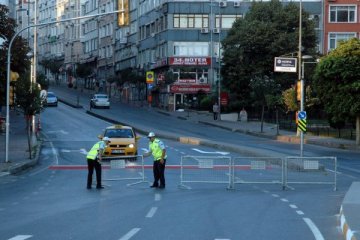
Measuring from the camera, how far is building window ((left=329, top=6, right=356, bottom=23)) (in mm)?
87938

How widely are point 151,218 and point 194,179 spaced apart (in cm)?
936

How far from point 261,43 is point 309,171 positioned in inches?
2027

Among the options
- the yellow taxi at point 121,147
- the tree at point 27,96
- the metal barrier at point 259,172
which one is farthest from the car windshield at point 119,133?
the metal barrier at point 259,172

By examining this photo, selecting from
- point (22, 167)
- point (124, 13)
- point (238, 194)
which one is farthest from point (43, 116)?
point (238, 194)

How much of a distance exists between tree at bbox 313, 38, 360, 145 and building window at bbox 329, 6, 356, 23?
38.4 metres

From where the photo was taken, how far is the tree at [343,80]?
4881 cm

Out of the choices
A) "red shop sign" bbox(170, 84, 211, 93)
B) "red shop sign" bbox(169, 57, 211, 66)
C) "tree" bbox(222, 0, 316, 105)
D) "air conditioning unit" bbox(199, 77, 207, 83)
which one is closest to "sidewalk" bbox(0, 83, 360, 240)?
"red shop sign" bbox(170, 84, 211, 93)

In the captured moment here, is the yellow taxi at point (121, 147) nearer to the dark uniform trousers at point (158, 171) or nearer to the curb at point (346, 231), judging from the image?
the dark uniform trousers at point (158, 171)

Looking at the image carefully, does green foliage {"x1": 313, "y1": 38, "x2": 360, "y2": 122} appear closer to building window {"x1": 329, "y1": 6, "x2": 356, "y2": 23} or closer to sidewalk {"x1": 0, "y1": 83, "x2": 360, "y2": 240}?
sidewalk {"x1": 0, "y1": 83, "x2": 360, "y2": 240}

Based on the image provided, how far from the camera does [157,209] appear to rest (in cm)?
1808

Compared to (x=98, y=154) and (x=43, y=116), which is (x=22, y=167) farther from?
(x=43, y=116)

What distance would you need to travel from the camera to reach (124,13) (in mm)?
26750

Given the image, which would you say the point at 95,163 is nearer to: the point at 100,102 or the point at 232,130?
the point at 232,130

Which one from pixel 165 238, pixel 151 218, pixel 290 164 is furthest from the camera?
pixel 290 164
